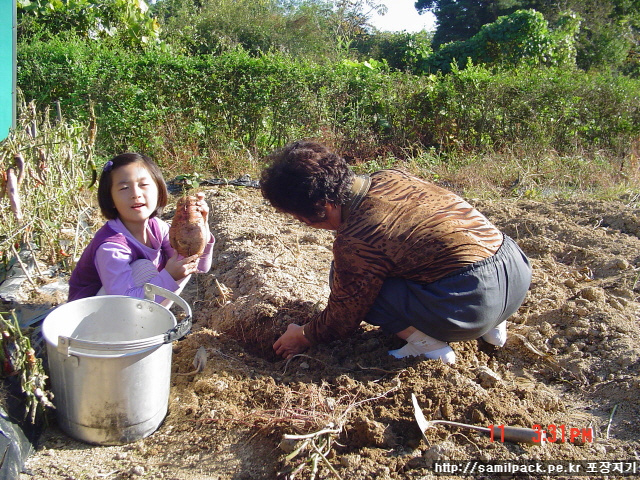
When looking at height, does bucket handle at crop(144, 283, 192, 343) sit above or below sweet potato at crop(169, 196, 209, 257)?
below

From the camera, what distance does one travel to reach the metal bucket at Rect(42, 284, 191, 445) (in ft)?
6.49

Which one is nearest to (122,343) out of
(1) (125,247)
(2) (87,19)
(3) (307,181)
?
(1) (125,247)

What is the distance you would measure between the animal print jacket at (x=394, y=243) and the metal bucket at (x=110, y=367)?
73 centimetres

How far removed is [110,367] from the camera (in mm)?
1991

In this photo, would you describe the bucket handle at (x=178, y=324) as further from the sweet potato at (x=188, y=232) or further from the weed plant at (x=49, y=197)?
the weed plant at (x=49, y=197)

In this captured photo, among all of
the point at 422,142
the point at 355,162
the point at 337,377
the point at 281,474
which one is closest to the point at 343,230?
the point at 337,377

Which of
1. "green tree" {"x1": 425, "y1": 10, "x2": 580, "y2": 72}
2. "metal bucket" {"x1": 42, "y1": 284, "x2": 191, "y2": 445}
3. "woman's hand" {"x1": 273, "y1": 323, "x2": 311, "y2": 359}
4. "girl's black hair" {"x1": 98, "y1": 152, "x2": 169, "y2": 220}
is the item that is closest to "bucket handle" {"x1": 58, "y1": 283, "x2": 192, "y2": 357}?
"metal bucket" {"x1": 42, "y1": 284, "x2": 191, "y2": 445}

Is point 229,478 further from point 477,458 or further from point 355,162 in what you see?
point 355,162

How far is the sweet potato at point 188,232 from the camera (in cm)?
272

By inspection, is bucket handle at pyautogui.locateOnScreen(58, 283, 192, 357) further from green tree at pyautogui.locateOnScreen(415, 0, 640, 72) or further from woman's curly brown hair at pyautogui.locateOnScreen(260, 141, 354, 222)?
green tree at pyautogui.locateOnScreen(415, 0, 640, 72)

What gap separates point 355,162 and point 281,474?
6.32 meters

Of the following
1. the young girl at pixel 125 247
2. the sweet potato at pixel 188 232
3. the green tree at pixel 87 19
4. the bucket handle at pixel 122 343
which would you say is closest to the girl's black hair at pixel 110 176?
the young girl at pixel 125 247

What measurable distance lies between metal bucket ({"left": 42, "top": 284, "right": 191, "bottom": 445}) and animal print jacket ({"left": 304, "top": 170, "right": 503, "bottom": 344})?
73 centimetres
